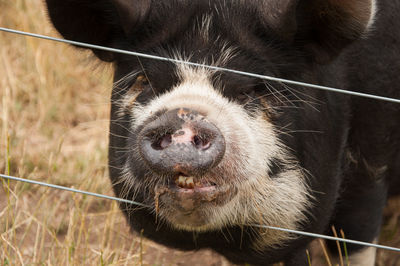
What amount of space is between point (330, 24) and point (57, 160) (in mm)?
2898

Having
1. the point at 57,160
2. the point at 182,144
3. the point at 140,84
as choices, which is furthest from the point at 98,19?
the point at 57,160

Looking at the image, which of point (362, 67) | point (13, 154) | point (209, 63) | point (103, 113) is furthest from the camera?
point (103, 113)

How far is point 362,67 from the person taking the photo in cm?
387

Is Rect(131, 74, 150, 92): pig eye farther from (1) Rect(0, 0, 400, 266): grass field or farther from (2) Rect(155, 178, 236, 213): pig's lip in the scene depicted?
(2) Rect(155, 178, 236, 213): pig's lip

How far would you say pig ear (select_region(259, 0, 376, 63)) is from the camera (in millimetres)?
3145

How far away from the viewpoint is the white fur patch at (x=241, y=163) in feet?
9.84

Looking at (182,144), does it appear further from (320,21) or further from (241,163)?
(320,21)

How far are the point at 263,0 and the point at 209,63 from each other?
36 cm

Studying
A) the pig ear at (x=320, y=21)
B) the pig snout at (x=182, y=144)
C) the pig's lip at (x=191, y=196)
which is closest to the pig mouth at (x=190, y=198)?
the pig's lip at (x=191, y=196)

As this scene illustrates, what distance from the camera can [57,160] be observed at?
557 centimetres

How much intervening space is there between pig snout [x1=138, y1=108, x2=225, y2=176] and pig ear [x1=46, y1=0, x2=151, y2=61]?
564 mm

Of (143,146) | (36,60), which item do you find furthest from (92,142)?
(143,146)

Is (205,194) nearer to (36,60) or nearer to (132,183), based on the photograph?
(132,183)

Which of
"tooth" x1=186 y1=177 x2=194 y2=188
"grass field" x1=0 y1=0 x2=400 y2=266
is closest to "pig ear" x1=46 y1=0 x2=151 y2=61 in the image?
"grass field" x1=0 y1=0 x2=400 y2=266
